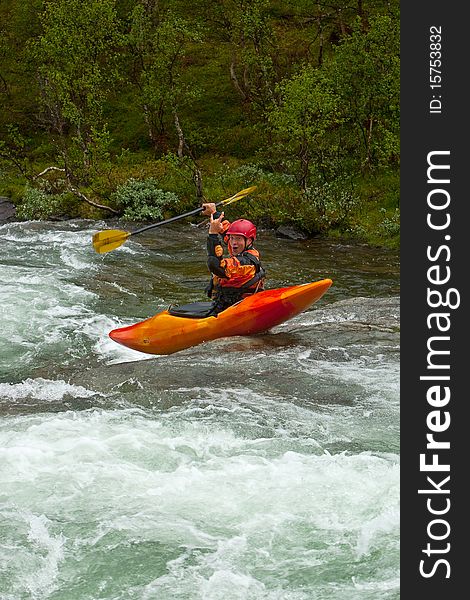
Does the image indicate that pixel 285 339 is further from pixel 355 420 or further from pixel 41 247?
pixel 41 247

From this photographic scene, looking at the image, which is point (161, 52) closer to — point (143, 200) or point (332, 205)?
point (143, 200)

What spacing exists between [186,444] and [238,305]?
2583 millimetres

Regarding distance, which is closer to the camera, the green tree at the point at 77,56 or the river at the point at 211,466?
the river at the point at 211,466

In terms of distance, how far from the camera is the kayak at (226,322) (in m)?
8.16

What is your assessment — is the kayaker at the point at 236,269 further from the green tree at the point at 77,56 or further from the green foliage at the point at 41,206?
the green tree at the point at 77,56

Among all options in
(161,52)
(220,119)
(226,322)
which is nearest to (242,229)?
(226,322)

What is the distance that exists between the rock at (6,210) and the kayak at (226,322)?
420 inches

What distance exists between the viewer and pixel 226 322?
8289 millimetres

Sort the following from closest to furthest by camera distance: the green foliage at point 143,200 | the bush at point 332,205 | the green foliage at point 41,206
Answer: the bush at point 332,205
the green foliage at point 143,200
the green foliage at point 41,206

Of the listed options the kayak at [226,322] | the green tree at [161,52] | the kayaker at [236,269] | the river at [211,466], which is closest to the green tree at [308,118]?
the green tree at [161,52]

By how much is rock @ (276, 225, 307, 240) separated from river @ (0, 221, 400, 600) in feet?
21.8

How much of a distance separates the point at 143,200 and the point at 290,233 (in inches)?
148

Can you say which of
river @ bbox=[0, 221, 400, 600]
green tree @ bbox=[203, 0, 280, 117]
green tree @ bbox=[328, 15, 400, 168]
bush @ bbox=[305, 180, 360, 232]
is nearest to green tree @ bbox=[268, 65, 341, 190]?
green tree @ bbox=[328, 15, 400, 168]

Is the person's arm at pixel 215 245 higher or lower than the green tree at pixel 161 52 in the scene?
lower
